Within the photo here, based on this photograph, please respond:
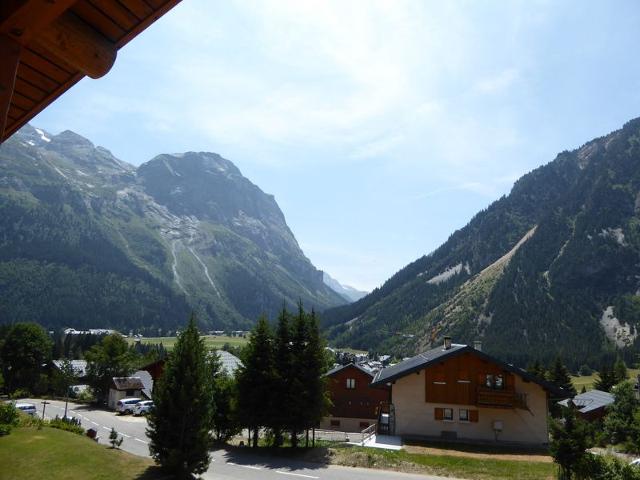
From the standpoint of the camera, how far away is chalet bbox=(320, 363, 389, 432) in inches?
2470

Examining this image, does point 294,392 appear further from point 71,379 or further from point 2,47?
point 71,379

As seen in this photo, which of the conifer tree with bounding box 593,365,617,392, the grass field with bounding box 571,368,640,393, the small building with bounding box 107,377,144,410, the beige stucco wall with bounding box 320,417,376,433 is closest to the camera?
the beige stucco wall with bounding box 320,417,376,433

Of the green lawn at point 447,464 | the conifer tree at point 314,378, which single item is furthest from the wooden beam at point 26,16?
the conifer tree at point 314,378

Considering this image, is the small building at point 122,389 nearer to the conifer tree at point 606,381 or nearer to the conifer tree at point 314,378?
the conifer tree at point 314,378

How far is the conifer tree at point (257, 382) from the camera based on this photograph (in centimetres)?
3759

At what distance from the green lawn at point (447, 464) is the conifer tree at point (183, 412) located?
10.0m

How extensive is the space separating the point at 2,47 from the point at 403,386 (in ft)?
150

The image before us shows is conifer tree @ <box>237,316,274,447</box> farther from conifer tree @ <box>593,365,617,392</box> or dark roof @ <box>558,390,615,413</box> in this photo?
conifer tree @ <box>593,365,617,392</box>

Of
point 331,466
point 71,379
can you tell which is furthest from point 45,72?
point 71,379

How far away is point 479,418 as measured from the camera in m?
43.2

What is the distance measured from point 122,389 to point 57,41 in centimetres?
7330

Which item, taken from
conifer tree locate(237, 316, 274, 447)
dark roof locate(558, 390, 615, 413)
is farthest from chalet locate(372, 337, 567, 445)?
dark roof locate(558, 390, 615, 413)

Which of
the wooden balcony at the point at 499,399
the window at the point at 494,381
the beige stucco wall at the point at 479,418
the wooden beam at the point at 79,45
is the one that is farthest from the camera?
the window at the point at 494,381

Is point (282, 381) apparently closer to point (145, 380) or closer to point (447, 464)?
point (447, 464)
